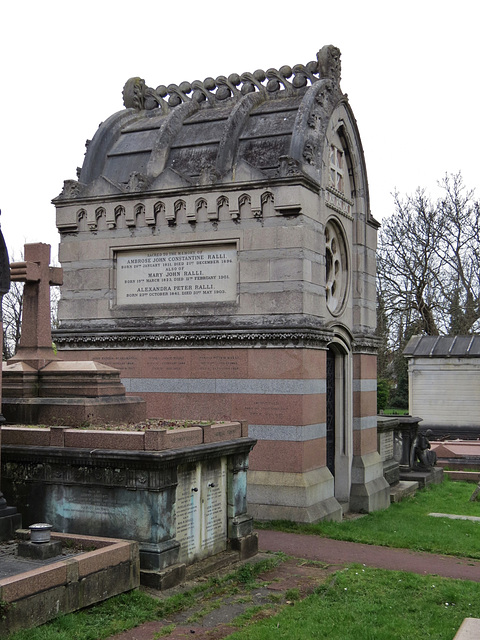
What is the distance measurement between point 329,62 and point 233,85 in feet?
6.57

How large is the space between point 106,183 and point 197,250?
2.28 metres

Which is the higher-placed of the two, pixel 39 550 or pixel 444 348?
pixel 444 348

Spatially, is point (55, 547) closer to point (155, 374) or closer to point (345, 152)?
point (155, 374)

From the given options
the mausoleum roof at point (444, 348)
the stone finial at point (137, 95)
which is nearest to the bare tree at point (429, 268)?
the mausoleum roof at point (444, 348)

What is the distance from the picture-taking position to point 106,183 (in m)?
14.9

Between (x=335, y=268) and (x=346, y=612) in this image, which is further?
(x=335, y=268)

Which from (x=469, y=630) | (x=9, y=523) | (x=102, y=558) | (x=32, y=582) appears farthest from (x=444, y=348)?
(x=32, y=582)

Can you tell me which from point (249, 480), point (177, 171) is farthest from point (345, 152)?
point (249, 480)

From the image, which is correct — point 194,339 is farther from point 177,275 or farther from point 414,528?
point 414,528

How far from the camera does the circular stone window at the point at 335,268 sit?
1550cm

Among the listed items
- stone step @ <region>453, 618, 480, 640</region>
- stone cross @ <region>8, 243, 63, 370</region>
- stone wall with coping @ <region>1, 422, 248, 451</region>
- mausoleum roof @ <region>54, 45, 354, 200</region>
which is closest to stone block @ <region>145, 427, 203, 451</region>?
stone wall with coping @ <region>1, 422, 248, 451</region>

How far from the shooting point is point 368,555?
37.3 feet

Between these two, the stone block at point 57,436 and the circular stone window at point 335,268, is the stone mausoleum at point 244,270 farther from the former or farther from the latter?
the stone block at point 57,436

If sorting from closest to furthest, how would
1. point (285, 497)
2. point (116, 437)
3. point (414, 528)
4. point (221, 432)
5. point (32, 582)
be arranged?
point (32, 582), point (116, 437), point (221, 432), point (285, 497), point (414, 528)
